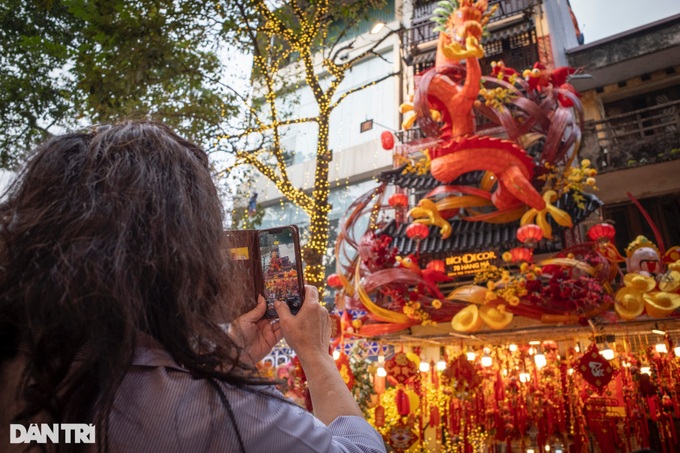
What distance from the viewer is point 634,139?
9461mm

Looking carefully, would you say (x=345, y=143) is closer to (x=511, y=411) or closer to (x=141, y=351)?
(x=511, y=411)

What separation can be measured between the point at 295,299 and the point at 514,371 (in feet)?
24.4

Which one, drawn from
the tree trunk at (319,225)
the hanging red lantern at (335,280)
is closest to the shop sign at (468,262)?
the hanging red lantern at (335,280)

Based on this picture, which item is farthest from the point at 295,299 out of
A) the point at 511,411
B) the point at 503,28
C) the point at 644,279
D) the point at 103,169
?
the point at 503,28

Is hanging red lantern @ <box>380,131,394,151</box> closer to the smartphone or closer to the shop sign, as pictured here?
the shop sign

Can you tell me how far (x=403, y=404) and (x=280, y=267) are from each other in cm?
611

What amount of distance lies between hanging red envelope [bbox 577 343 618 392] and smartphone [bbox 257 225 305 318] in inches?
222

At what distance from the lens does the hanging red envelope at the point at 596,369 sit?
18.4 ft

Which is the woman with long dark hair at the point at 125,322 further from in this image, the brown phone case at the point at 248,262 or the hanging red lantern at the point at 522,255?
the hanging red lantern at the point at 522,255

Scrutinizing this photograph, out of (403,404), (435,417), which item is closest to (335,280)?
(403,404)

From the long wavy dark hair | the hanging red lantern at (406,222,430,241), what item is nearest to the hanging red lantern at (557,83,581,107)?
the hanging red lantern at (406,222,430,241)

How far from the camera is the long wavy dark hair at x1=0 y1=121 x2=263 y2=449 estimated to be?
2.68 feet

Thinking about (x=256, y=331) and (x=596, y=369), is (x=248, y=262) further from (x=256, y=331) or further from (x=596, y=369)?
(x=596, y=369)

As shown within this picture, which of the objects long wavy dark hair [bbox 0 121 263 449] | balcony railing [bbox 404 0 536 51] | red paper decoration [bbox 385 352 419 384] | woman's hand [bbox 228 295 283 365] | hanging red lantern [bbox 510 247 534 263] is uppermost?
balcony railing [bbox 404 0 536 51]
